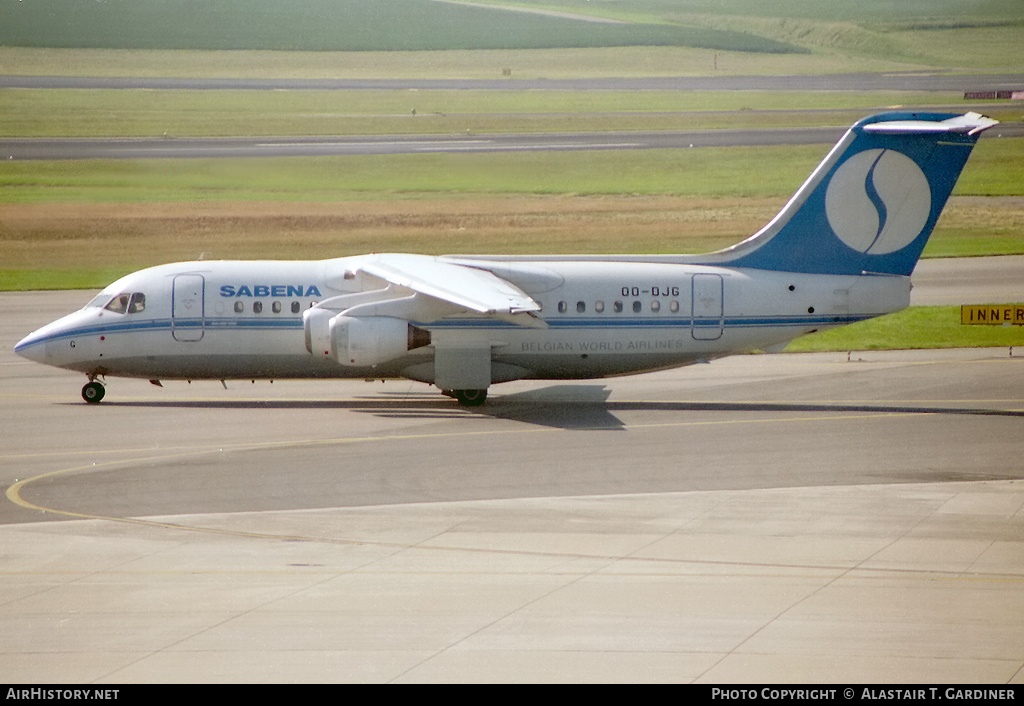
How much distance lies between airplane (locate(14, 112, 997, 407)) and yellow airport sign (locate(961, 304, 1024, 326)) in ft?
30.3

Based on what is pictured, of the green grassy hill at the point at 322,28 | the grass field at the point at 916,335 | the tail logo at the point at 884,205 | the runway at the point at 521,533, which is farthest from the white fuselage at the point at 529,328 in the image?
the green grassy hill at the point at 322,28

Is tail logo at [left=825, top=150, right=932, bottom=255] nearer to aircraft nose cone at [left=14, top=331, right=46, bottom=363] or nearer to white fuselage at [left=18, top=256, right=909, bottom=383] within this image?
white fuselage at [left=18, top=256, right=909, bottom=383]

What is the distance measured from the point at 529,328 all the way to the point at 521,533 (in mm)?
10694

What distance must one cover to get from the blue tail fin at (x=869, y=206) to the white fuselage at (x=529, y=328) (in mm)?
449

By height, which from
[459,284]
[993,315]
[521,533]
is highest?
[459,284]

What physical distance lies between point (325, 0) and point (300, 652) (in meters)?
47.9

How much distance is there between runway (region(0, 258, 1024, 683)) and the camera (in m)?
12.8

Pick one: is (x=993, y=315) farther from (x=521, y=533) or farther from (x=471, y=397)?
(x=521, y=533)

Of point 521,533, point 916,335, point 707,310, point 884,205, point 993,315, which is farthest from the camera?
point 916,335

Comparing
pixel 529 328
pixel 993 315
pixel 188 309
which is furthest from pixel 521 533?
pixel 993 315

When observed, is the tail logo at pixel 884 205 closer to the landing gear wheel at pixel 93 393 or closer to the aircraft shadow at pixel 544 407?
the aircraft shadow at pixel 544 407

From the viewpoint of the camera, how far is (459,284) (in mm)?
26781


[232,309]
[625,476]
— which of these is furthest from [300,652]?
[232,309]

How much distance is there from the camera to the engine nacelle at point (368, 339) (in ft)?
89.8
